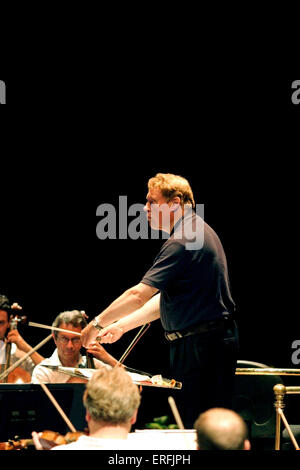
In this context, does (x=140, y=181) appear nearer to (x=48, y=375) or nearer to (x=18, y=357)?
(x=18, y=357)

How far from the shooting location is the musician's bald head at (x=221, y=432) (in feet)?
5.87

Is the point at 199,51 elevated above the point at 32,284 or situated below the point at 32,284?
above

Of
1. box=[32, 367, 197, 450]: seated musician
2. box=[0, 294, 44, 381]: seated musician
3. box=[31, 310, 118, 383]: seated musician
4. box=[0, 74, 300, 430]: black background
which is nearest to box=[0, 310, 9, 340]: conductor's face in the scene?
box=[0, 294, 44, 381]: seated musician

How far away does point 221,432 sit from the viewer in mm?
1791

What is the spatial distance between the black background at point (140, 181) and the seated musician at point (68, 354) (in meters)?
1.22

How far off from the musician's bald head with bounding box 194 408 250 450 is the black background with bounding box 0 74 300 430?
11.6 ft

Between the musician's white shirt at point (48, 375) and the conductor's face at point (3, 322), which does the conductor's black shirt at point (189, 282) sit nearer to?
the musician's white shirt at point (48, 375)

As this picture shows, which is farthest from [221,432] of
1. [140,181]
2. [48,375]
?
[140,181]

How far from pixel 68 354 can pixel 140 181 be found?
5.91 ft

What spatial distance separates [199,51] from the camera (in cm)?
514
